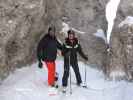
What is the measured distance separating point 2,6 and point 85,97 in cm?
435

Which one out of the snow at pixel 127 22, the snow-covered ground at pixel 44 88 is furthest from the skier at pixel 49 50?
the snow at pixel 127 22

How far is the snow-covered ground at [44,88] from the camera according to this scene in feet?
39.5

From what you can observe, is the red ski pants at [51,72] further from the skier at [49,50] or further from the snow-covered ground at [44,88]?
the snow-covered ground at [44,88]

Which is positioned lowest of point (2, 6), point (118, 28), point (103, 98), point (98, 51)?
point (103, 98)

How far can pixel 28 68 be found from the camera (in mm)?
14484

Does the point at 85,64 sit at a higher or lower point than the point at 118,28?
lower

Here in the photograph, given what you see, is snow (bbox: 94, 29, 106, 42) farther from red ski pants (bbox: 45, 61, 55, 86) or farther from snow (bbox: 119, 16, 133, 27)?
red ski pants (bbox: 45, 61, 55, 86)

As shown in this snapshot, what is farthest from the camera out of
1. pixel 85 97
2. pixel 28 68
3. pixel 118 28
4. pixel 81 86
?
pixel 118 28

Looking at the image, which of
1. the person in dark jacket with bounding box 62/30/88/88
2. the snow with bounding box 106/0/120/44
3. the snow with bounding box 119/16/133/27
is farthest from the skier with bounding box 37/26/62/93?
the snow with bounding box 119/16/133/27

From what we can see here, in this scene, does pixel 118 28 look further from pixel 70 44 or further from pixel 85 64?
pixel 70 44

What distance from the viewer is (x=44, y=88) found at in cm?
1260

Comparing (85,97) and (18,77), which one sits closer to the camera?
(85,97)

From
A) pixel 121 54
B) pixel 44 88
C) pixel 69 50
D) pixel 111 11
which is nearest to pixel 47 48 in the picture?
pixel 69 50

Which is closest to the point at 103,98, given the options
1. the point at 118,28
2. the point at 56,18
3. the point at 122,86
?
the point at 122,86
